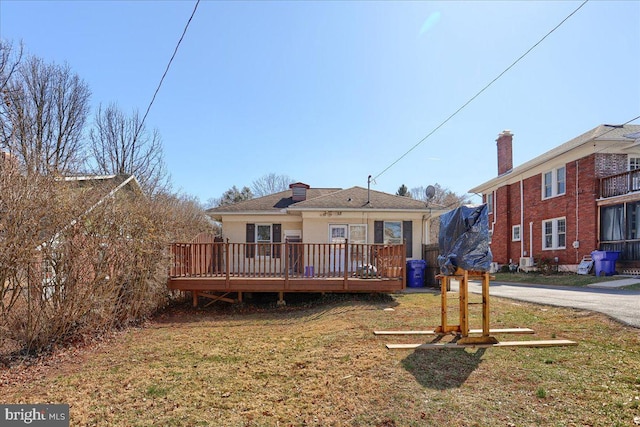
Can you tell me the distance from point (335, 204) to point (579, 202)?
11.4 metres

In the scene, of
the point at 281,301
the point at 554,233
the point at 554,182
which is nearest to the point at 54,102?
the point at 281,301

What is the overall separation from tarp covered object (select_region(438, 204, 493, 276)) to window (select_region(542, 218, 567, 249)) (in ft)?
48.4

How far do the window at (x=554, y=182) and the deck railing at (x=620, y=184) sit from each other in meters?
2.14

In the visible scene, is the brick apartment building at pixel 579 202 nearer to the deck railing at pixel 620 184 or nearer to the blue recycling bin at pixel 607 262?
the deck railing at pixel 620 184

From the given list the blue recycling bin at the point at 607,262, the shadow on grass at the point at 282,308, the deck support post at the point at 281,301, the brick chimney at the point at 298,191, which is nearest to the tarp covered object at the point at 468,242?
the shadow on grass at the point at 282,308

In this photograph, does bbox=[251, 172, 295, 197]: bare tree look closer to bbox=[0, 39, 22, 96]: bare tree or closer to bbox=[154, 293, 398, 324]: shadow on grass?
bbox=[0, 39, 22, 96]: bare tree

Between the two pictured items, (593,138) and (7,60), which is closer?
(7,60)

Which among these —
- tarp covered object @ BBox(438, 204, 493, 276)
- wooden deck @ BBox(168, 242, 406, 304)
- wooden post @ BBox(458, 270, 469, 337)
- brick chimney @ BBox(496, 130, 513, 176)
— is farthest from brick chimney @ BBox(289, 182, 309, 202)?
brick chimney @ BBox(496, 130, 513, 176)

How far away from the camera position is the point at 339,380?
162 inches

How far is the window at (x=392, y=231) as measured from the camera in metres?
13.5

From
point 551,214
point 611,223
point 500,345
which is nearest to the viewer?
point 500,345

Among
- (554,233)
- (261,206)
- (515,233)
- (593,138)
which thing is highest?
(593,138)

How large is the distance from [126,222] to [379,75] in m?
8.04

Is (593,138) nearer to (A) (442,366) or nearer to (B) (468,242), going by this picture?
(B) (468,242)
